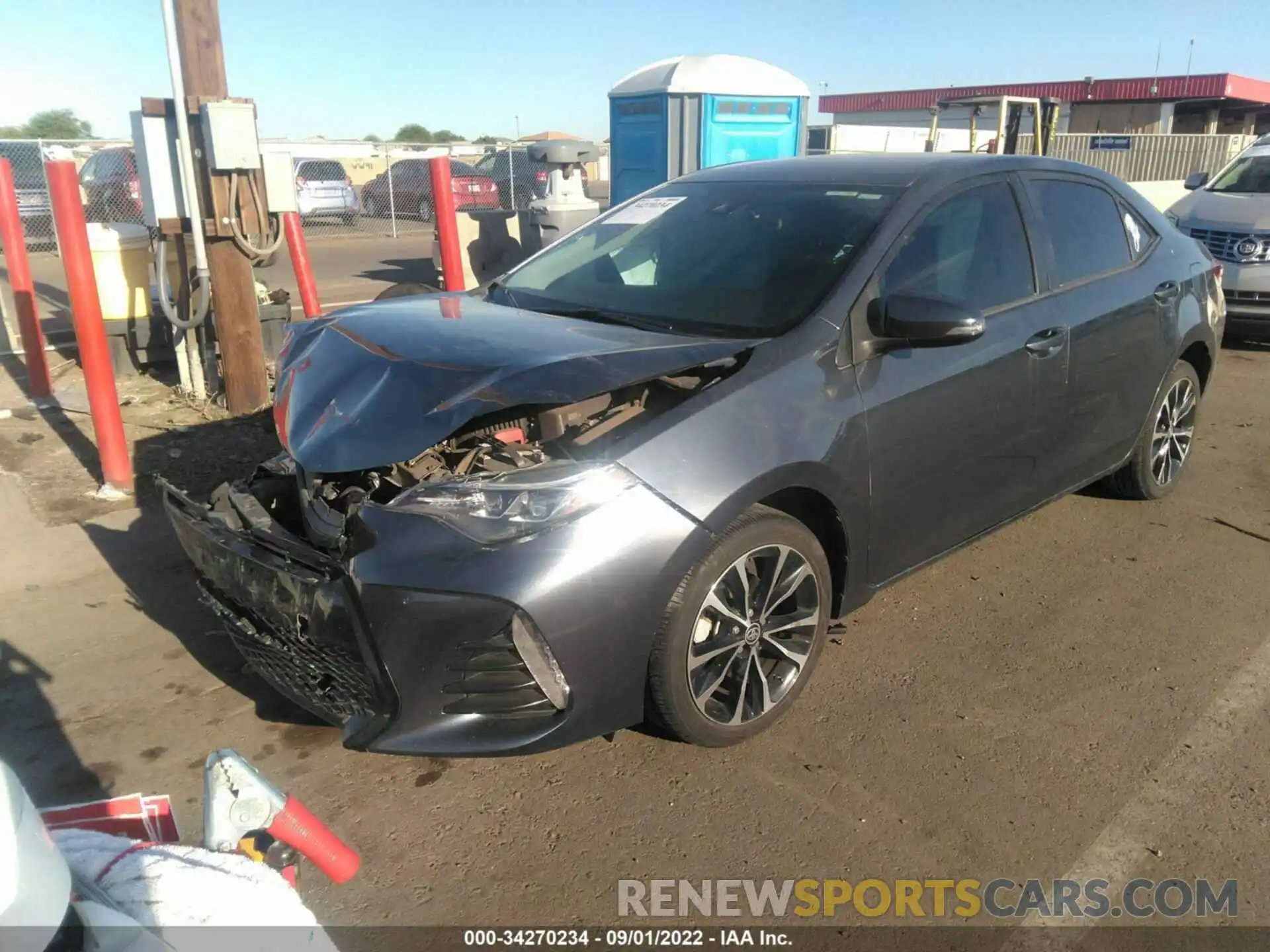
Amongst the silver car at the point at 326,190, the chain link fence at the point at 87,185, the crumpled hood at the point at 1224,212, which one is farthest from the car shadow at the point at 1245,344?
the silver car at the point at 326,190

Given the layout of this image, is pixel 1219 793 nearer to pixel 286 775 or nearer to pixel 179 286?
pixel 286 775

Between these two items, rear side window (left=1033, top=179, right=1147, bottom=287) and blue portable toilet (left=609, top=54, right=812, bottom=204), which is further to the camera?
blue portable toilet (left=609, top=54, right=812, bottom=204)

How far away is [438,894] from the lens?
98.7 inches

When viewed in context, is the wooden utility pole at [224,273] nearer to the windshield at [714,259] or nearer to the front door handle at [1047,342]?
the windshield at [714,259]

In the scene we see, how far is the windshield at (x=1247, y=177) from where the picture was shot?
9.73m

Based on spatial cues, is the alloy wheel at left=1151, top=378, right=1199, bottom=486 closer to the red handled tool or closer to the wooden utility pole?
the red handled tool

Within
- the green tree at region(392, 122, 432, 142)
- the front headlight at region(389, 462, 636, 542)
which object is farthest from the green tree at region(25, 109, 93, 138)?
the front headlight at region(389, 462, 636, 542)

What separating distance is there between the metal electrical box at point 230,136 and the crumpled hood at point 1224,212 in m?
8.27

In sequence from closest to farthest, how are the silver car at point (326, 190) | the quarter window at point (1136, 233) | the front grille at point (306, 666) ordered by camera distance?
the front grille at point (306, 666) < the quarter window at point (1136, 233) < the silver car at point (326, 190)

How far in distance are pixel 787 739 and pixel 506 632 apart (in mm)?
1134

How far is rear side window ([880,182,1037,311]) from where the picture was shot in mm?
3461

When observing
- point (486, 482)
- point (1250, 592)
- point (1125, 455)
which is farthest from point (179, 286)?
point (1250, 592)

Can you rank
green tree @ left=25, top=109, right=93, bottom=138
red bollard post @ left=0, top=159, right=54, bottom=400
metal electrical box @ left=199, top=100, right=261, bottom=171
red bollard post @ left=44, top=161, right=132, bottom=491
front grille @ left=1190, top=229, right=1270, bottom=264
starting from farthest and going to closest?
green tree @ left=25, top=109, right=93, bottom=138 → front grille @ left=1190, top=229, right=1270, bottom=264 → red bollard post @ left=0, top=159, right=54, bottom=400 → metal electrical box @ left=199, top=100, right=261, bottom=171 → red bollard post @ left=44, top=161, right=132, bottom=491

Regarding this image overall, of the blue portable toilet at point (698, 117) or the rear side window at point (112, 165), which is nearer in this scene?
the blue portable toilet at point (698, 117)
